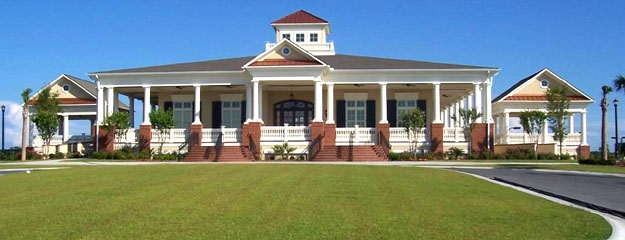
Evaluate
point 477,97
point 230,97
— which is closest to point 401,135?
point 477,97

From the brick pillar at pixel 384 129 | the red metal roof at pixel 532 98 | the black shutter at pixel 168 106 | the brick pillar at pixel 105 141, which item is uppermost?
the red metal roof at pixel 532 98

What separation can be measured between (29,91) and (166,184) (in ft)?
107

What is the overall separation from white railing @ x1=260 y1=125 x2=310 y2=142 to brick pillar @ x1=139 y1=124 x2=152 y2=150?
23.0ft

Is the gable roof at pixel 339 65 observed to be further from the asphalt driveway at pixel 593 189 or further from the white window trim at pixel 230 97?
the asphalt driveway at pixel 593 189

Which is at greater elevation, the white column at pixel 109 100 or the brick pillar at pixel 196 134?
the white column at pixel 109 100

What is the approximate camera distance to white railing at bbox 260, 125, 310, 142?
43000 mm

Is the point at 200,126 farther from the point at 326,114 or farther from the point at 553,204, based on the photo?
the point at 553,204

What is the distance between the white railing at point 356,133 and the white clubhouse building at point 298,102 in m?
0.06

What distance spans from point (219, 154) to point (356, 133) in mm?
8406

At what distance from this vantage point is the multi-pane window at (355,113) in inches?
1839

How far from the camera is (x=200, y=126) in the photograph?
4391 centimetres

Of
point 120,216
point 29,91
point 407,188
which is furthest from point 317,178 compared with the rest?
point 29,91

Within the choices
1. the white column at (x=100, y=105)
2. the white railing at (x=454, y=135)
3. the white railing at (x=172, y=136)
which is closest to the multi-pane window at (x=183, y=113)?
the white railing at (x=172, y=136)

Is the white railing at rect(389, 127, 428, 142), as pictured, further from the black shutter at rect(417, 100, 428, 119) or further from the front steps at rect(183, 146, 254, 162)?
the front steps at rect(183, 146, 254, 162)
